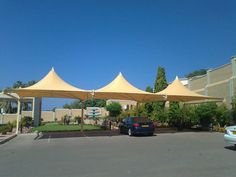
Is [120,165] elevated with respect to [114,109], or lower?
lower

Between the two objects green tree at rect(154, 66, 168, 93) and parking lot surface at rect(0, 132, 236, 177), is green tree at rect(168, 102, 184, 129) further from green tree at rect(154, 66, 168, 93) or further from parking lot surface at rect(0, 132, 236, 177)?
parking lot surface at rect(0, 132, 236, 177)

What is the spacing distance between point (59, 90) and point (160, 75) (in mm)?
19754

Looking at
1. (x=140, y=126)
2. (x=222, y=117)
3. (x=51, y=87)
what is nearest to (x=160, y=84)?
(x=222, y=117)

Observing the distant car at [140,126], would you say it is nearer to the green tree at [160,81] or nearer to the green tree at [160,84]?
the green tree at [160,84]

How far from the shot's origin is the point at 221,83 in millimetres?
29953

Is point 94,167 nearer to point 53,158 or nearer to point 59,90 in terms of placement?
point 53,158

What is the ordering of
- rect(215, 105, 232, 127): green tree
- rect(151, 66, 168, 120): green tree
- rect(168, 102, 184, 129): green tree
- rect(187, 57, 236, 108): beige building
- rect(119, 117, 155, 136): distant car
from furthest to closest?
1. rect(151, 66, 168, 120): green tree
2. rect(168, 102, 184, 129): green tree
3. rect(187, 57, 236, 108): beige building
4. rect(215, 105, 232, 127): green tree
5. rect(119, 117, 155, 136): distant car

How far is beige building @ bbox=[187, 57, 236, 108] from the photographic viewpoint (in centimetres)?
2755

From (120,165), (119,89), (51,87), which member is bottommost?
(120,165)

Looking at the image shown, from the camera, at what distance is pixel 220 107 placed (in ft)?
89.6

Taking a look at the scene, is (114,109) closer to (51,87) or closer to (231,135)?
(51,87)

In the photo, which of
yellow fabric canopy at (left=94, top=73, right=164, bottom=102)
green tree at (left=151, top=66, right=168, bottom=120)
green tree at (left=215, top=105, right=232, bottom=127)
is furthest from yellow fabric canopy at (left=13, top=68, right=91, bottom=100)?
green tree at (left=151, top=66, right=168, bottom=120)

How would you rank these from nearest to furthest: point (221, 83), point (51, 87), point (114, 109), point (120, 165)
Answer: point (120, 165)
point (51, 87)
point (221, 83)
point (114, 109)

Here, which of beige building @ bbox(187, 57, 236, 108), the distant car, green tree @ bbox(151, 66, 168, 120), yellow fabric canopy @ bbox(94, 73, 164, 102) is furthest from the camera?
green tree @ bbox(151, 66, 168, 120)
